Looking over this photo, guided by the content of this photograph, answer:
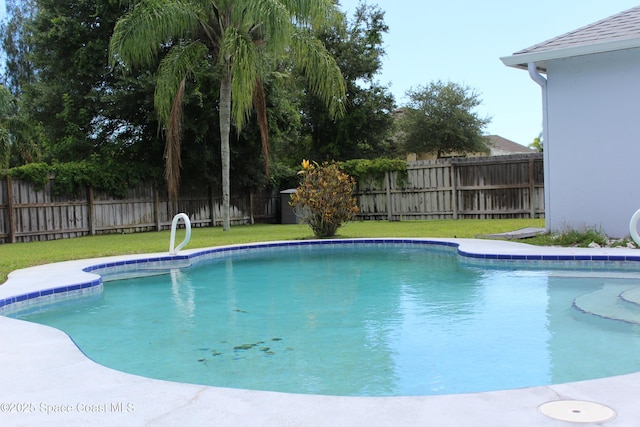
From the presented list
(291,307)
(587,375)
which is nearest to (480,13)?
(291,307)

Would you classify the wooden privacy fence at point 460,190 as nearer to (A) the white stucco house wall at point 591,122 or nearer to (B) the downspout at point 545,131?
(B) the downspout at point 545,131

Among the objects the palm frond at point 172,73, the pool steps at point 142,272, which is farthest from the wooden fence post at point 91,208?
the pool steps at point 142,272

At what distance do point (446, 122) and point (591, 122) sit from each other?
71.8 ft

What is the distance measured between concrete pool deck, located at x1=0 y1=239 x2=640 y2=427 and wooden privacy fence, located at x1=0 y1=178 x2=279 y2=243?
1235 cm

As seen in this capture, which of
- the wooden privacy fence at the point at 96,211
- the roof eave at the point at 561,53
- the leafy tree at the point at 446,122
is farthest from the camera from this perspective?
the leafy tree at the point at 446,122

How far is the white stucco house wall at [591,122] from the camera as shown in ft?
30.3

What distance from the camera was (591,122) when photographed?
9602 mm

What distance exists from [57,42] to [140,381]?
54.1 feet

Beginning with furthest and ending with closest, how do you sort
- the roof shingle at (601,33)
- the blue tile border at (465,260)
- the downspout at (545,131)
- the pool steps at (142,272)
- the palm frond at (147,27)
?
1. the palm frond at (147,27)
2. the downspout at (545,131)
3. the roof shingle at (601,33)
4. the pool steps at (142,272)
5. the blue tile border at (465,260)

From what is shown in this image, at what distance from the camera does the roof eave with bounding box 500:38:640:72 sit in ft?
29.2

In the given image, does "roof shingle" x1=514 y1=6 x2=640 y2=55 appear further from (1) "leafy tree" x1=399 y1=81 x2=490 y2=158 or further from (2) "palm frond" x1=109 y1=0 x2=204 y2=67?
(1) "leafy tree" x1=399 y1=81 x2=490 y2=158

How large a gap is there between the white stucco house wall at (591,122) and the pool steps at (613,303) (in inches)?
132

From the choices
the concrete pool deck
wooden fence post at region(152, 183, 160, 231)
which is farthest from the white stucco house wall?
wooden fence post at region(152, 183, 160, 231)

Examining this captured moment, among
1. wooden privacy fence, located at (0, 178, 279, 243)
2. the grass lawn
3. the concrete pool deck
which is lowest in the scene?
the concrete pool deck
